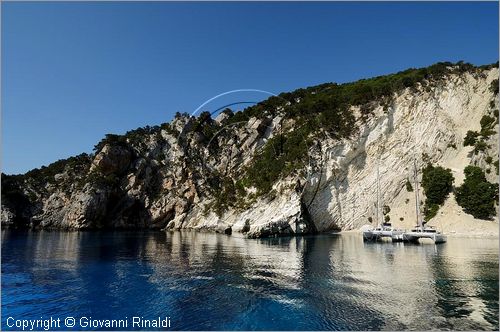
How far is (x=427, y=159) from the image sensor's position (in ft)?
240

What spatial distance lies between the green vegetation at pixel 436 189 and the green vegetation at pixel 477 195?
210cm

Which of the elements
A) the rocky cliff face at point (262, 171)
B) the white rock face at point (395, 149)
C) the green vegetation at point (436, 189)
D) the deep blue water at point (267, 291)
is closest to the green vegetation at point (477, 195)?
the green vegetation at point (436, 189)

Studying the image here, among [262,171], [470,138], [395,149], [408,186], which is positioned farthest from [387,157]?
[262,171]

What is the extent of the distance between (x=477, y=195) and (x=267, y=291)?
5365cm

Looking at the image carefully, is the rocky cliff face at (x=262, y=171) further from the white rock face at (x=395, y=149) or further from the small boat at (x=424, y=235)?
the small boat at (x=424, y=235)

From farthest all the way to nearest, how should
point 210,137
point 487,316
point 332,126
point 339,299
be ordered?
point 210,137, point 332,126, point 339,299, point 487,316

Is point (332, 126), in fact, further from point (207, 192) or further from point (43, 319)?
point (43, 319)

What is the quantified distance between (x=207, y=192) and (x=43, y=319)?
7877 cm

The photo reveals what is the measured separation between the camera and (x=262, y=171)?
82438 millimetres

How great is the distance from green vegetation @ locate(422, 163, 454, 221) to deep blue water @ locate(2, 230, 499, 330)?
3192 cm

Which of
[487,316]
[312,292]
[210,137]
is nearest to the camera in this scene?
[487,316]

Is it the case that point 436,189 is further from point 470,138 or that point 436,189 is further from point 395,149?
point 470,138

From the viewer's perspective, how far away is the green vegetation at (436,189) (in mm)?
66125

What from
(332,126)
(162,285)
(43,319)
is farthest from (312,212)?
(43,319)
